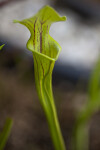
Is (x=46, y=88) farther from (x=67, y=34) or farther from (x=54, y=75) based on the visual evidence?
(x=67, y=34)

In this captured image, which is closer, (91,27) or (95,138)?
(95,138)

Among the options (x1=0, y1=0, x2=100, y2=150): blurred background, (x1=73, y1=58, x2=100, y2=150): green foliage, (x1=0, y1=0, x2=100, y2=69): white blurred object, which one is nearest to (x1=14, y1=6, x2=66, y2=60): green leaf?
(x1=0, y1=0, x2=100, y2=150): blurred background

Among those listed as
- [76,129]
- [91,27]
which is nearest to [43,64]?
[76,129]

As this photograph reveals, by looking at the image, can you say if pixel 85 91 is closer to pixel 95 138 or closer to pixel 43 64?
pixel 95 138

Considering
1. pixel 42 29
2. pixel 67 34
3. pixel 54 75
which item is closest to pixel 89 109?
pixel 42 29

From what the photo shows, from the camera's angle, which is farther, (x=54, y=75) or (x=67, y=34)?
(x=67, y=34)

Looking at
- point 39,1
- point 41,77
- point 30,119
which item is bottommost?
point 30,119
